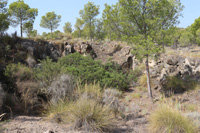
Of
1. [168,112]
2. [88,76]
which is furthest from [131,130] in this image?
[88,76]

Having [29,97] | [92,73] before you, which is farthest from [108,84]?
[29,97]

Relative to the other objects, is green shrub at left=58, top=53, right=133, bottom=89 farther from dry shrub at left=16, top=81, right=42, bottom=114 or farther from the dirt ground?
the dirt ground

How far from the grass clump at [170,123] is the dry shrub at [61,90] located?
336cm

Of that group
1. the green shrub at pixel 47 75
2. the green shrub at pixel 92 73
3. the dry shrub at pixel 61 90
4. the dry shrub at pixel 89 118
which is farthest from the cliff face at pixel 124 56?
the dry shrub at pixel 89 118

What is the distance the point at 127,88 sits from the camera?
42.7ft

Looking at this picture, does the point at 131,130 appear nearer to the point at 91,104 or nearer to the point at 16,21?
the point at 91,104

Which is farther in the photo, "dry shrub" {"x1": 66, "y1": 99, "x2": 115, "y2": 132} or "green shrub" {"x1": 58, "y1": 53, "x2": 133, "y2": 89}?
"green shrub" {"x1": 58, "y1": 53, "x2": 133, "y2": 89}

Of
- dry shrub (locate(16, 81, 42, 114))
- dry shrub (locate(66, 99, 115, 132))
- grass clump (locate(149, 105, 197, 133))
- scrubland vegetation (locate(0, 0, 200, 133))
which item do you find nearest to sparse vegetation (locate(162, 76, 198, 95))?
scrubland vegetation (locate(0, 0, 200, 133))

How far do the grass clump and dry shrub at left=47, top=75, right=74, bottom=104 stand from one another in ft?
11.0

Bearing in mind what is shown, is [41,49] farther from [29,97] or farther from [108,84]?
[29,97]

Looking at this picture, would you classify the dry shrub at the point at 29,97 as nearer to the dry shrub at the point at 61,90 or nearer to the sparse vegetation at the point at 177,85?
the dry shrub at the point at 61,90

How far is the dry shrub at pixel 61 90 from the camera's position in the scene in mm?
7078

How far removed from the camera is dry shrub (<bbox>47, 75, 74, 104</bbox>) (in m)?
7.08

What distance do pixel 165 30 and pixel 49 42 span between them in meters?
11.8
